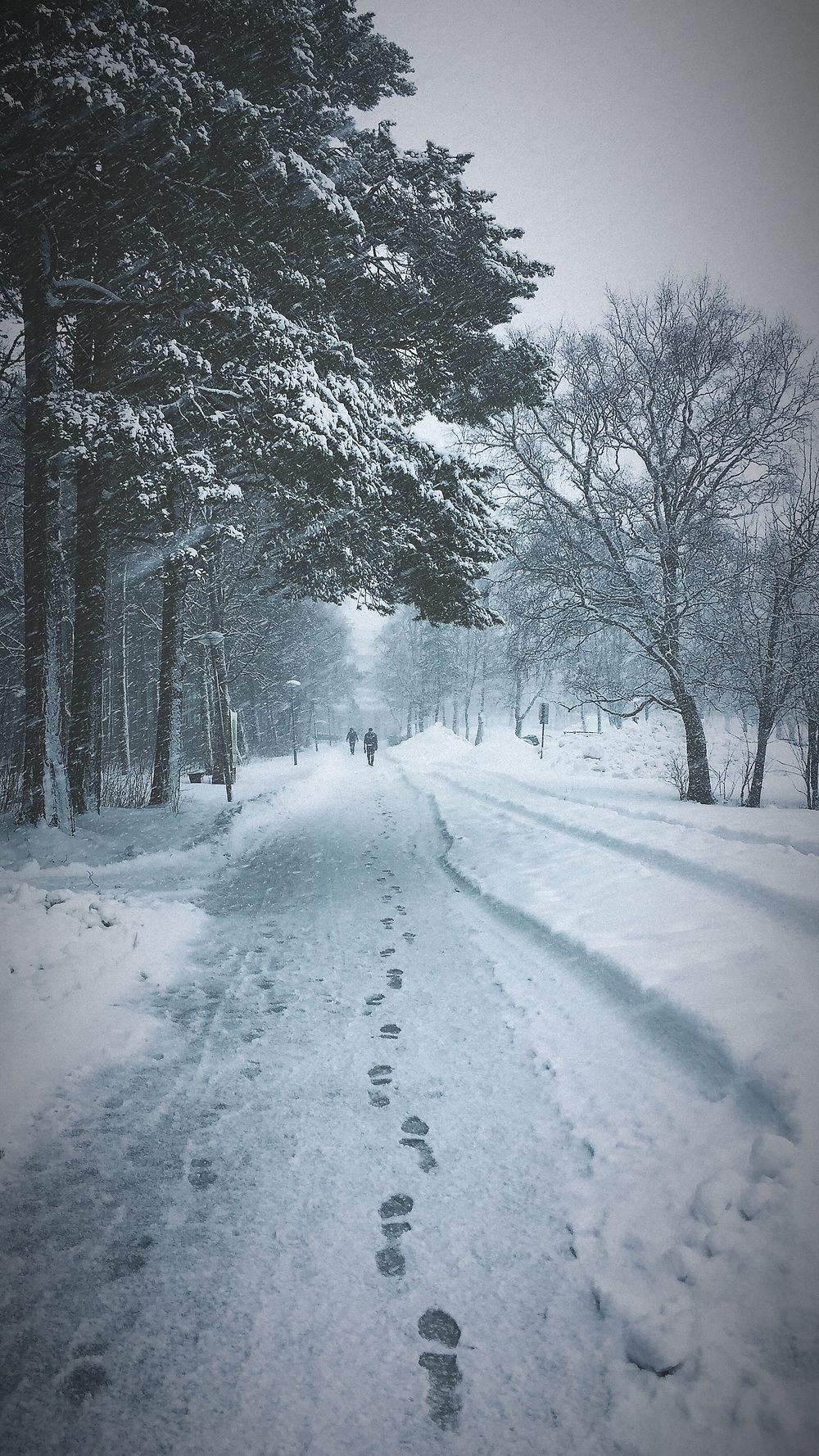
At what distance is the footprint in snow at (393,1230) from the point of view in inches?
78.4

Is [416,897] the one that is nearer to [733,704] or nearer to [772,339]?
[733,704]

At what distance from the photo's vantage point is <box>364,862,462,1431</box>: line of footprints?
5.17 feet

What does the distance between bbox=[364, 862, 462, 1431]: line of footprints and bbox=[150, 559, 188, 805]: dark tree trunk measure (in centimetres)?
861

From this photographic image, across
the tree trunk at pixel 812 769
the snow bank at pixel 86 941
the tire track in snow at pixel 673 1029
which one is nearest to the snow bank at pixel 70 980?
the snow bank at pixel 86 941

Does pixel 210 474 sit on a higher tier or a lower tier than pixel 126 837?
higher

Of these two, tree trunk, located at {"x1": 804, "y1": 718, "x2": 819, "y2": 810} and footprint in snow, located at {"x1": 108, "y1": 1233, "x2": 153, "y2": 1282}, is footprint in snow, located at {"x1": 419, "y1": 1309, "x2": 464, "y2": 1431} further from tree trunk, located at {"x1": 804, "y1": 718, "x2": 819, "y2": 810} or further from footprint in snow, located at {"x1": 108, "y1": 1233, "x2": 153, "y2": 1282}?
tree trunk, located at {"x1": 804, "y1": 718, "x2": 819, "y2": 810}

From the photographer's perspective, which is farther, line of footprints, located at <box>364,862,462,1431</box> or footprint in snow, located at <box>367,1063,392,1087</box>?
footprint in snow, located at <box>367,1063,392,1087</box>

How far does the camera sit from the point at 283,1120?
108 inches

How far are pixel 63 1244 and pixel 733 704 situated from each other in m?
15.1

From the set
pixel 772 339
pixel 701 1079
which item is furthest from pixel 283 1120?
pixel 772 339

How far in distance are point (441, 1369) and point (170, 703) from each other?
34.3ft

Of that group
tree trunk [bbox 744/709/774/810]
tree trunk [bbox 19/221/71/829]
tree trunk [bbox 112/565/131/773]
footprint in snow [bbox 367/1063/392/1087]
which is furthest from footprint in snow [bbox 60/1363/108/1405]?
tree trunk [bbox 112/565/131/773]

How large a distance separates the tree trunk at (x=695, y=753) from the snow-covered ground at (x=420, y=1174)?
637cm

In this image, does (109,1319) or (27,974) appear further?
(27,974)
